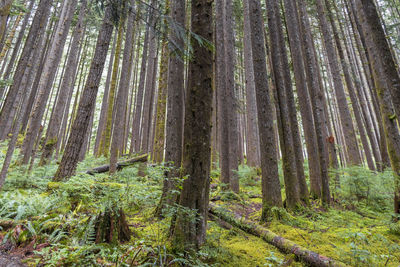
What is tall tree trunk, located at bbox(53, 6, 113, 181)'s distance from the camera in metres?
5.09

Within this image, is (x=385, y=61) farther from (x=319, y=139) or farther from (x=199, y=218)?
(x=199, y=218)

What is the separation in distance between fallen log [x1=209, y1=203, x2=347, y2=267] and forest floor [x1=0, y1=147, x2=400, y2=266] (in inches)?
4.5

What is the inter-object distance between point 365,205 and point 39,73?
19.7 m

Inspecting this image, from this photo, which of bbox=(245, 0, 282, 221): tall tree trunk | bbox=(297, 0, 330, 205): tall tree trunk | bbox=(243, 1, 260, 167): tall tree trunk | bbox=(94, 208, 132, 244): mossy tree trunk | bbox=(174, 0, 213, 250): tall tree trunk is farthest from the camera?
bbox=(243, 1, 260, 167): tall tree trunk

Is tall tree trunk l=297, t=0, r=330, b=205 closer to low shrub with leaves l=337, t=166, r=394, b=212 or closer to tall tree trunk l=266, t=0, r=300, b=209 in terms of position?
tall tree trunk l=266, t=0, r=300, b=209

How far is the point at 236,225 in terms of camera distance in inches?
166

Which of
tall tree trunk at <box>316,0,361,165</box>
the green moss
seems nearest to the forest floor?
the green moss

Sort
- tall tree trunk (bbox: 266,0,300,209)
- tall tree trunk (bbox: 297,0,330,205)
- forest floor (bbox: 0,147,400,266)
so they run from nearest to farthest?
forest floor (bbox: 0,147,400,266), tall tree trunk (bbox: 266,0,300,209), tall tree trunk (bbox: 297,0,330,205)

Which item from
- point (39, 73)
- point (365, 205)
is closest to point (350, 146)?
point (365, 205)

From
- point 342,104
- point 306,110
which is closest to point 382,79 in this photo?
point 306,110

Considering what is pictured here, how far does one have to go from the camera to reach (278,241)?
331cm

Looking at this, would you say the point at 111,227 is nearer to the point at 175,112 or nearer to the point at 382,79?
the point at 175,112

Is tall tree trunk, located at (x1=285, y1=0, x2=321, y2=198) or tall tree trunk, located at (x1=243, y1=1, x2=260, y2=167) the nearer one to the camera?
tall tree trunk, located at (x1=285, y1=0, x2=321, y2=198)

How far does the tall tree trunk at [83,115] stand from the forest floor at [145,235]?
0.62m
